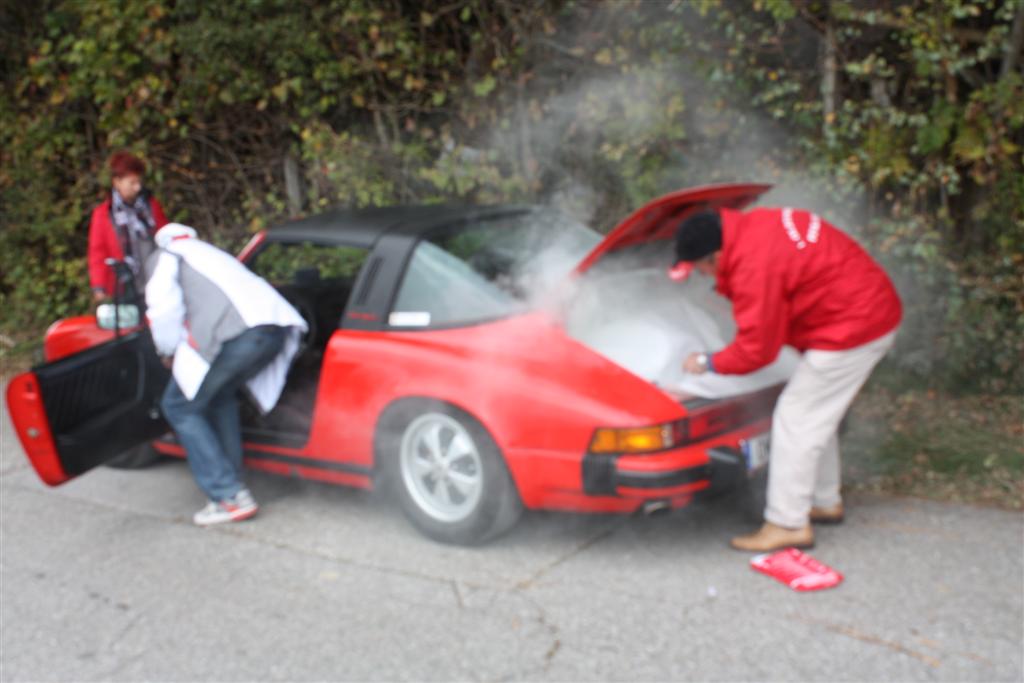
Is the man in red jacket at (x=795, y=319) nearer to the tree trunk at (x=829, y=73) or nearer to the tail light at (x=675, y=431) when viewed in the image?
the tail light at (x=675, y=431)

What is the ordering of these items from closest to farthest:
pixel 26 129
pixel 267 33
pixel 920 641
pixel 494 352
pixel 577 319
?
pixel 920 641, pixel 494 352, pixel 577 319, pixel 267 33, pixel 26 129

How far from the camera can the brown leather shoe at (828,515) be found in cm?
460

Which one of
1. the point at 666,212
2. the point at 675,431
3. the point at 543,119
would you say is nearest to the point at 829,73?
the point at 543,119

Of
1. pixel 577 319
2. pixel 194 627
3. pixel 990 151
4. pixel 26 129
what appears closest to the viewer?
pixel 194 627

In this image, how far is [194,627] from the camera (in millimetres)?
3900

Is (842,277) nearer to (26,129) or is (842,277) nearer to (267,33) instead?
(267,33)

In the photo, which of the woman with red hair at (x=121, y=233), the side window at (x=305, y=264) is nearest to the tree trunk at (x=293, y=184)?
the woman with red hair at (x=121, y=233)

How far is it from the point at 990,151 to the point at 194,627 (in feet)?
15.3

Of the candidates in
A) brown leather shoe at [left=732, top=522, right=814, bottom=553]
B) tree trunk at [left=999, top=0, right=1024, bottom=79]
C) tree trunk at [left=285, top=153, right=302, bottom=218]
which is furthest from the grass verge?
tree trunk at [left=285, top=153, right=302, bottom=218]

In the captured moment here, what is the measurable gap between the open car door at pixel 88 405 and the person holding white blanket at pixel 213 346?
0.54ft

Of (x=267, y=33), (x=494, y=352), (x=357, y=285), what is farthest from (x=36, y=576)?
(x=267, y=33)

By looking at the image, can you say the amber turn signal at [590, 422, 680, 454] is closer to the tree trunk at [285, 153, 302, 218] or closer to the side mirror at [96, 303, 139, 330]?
the side mirror at [96, 303, 139, 330]

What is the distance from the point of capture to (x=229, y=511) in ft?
16.5

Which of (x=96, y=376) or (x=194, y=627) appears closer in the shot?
(x=194, y=627)
